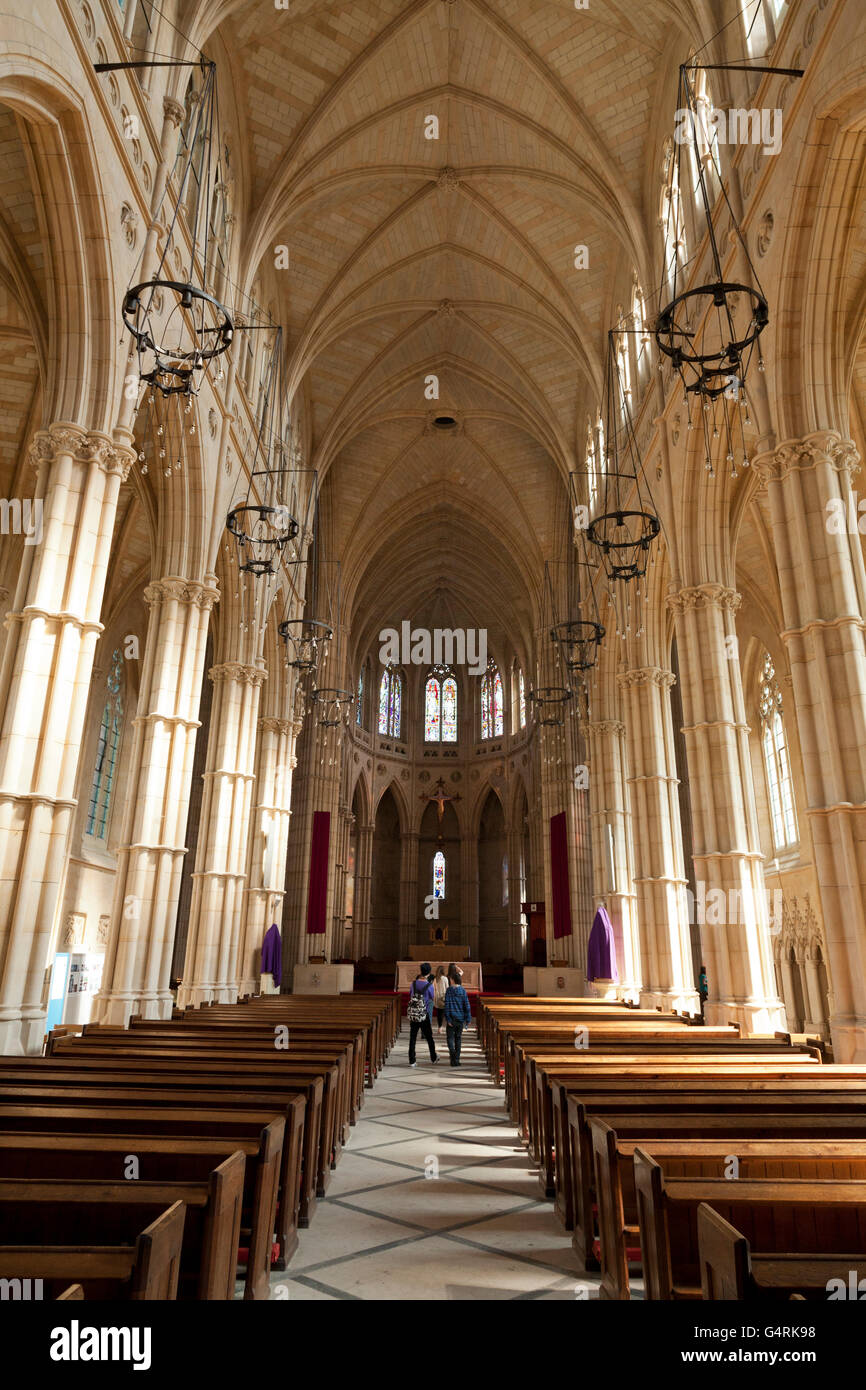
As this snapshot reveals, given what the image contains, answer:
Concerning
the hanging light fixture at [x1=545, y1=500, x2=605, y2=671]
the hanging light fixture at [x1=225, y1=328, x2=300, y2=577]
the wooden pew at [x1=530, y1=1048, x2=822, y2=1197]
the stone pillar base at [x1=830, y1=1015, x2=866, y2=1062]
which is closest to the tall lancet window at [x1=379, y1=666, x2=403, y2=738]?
the hanging light fixture at [x1=545, y1=500, x2=605, y2=671]

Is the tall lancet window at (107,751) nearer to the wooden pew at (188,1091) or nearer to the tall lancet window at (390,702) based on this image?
the wooden pew at (188,1091)

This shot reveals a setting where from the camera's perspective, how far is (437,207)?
21328 mm

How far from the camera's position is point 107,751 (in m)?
24.2

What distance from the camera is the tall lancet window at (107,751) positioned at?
76.2 ft

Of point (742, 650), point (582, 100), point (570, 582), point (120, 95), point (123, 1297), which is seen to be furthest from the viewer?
point (570, 582)

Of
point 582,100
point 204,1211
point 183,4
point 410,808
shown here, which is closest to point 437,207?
point 582,100

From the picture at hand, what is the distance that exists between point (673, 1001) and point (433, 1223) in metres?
12.0

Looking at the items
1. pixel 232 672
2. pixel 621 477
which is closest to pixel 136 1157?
pixel 232 672

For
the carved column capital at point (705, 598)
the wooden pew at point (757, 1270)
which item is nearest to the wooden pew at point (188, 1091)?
the wooden pew at point (757, 1270)

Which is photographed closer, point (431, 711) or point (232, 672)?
point (232, 672)

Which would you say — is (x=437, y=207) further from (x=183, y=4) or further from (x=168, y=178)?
(x=168, y=178)

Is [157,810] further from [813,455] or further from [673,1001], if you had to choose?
[813,455]

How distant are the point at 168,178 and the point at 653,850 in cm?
1487
